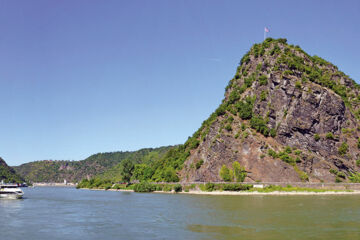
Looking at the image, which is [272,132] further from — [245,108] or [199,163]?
[199,163]

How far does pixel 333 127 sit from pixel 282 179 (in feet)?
117

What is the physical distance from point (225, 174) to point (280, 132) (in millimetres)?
29843

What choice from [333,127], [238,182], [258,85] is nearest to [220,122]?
[258,85]

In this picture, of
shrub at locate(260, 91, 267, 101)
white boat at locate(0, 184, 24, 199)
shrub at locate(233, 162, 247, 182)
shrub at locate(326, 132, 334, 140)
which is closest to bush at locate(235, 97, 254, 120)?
shrub at locate(260, 91, 267, 101)

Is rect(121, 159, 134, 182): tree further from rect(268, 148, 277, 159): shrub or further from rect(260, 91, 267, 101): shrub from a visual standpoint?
rect(268, 148, 277, 159): shrub

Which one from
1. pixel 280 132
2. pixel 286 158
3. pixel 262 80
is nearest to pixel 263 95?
pixel 262 80

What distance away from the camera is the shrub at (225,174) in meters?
128

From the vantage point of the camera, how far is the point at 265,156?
131m

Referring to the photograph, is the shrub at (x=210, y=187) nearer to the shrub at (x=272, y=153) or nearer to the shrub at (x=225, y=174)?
the shrub at (x=225, y=174)

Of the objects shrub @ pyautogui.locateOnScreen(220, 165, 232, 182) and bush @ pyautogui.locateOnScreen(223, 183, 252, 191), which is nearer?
bush @ pyautogui.locateOnScreen(223, 183, 252, 191)

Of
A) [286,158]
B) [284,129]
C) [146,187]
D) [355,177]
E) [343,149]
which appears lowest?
[146,187]

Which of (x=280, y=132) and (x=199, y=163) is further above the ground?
(x=280, y=132)

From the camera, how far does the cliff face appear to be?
129 metres

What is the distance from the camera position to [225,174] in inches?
5113
